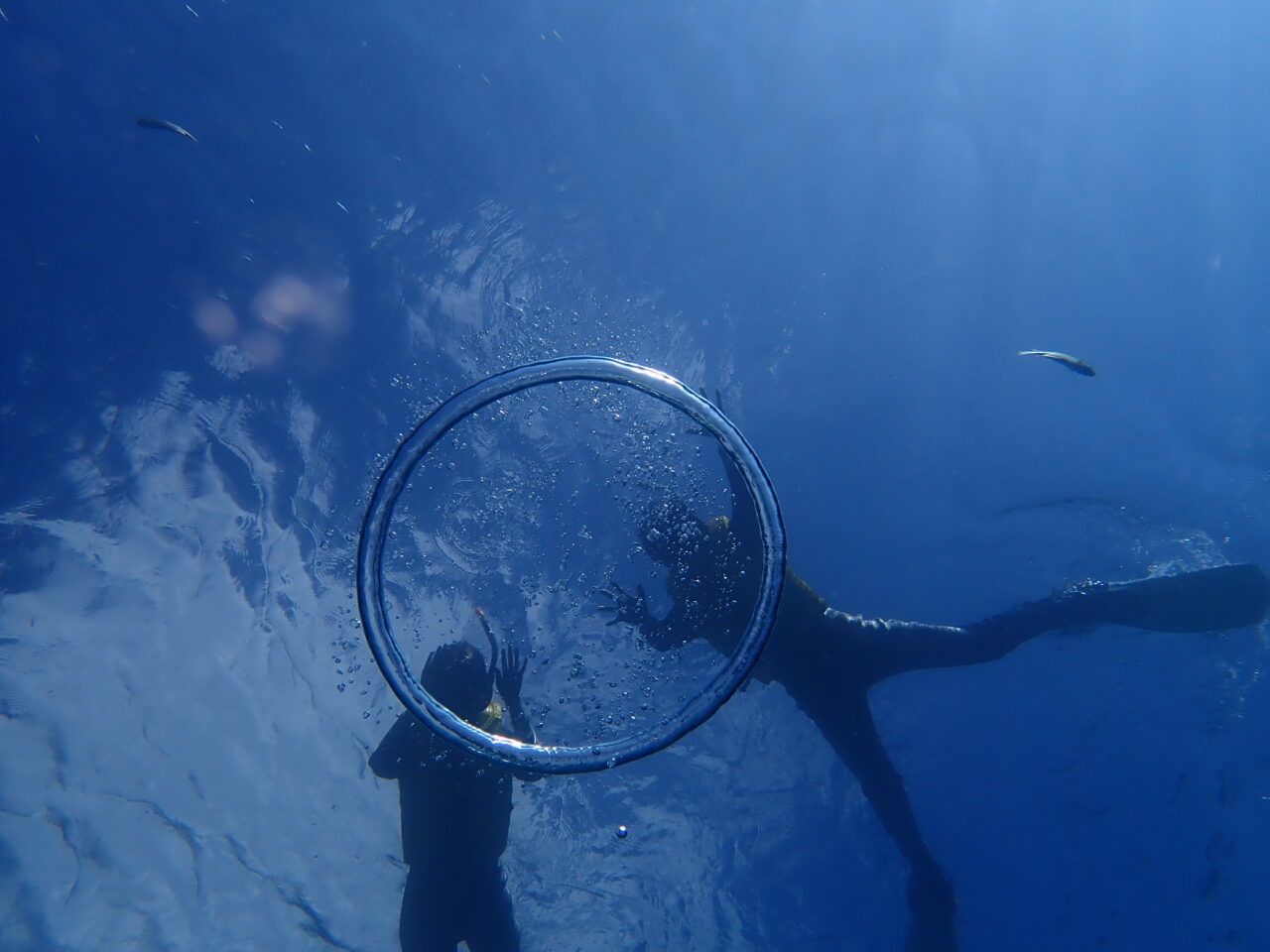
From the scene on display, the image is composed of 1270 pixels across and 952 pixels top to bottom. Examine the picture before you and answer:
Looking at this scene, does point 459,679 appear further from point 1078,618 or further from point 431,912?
point 1078,618

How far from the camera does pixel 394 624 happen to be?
484 centimetres

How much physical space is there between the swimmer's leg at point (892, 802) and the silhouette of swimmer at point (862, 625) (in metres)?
0.02

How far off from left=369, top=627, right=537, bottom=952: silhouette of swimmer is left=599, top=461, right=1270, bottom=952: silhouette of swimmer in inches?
86.6

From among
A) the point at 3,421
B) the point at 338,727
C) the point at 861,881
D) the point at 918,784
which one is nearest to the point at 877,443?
the point at 918,784

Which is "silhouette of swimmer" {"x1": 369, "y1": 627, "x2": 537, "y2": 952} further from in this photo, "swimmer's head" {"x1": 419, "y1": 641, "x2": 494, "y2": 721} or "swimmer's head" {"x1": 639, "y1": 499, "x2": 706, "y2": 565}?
"swimmer's head" {"x1": 639, "y1": 499, "x2": 706, "y2": 565}

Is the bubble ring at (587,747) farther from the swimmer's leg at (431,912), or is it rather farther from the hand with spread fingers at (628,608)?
the swimmer's leg at (431,912)

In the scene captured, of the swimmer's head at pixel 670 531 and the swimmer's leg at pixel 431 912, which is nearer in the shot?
the swimmer's head at pixel 670 531

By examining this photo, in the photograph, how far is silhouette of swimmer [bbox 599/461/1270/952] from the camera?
5430 millimetres

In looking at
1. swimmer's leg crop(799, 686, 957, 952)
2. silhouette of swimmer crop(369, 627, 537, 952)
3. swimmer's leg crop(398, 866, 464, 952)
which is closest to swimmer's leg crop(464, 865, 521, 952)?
silhouette of swimmer crop(369, 627, 537, 952)

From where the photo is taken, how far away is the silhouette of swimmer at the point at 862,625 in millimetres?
5430

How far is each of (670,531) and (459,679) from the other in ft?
7.99

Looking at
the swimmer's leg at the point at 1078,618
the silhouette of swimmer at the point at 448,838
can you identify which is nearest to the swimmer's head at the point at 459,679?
the silhouette of swimmer at the point at 448,838

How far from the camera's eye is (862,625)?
27.7 ft

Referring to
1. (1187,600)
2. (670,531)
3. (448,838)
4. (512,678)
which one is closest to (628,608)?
(670,531)
